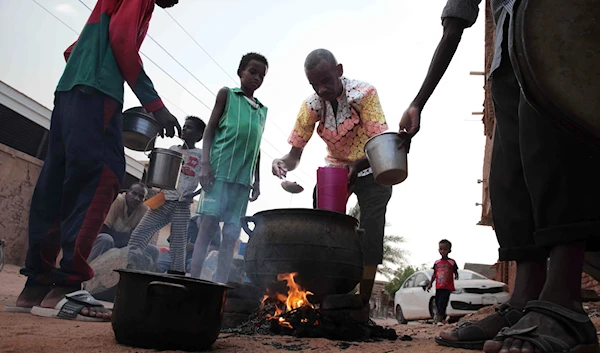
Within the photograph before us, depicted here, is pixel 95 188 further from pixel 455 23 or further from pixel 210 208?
pixel 455 23

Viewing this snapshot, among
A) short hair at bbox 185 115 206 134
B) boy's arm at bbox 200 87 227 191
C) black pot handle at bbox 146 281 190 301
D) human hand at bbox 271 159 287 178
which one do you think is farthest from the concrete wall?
black pot handle at bbox 146 281 190 301

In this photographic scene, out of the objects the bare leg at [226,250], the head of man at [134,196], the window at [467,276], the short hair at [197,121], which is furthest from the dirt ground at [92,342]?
the window at [467,276]

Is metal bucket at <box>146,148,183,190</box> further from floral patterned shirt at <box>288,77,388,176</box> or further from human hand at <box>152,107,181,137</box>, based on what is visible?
floral patterned shirt at <box>288,77,388,176</box>

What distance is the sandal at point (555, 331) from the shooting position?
1478mm

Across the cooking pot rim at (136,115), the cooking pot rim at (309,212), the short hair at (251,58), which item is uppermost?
the short hair at (251,58)

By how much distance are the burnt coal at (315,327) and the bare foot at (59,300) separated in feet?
2.83

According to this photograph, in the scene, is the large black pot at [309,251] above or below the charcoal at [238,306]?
above

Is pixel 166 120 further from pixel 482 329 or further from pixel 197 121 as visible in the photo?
pixel 197 121

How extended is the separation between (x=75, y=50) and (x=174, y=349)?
8.10 feet

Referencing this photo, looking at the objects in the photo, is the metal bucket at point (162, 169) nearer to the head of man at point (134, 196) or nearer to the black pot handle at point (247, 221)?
the black pot handle at point (247, 221)

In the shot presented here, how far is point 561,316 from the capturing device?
1545 millimetres

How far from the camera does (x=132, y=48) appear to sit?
3268mm

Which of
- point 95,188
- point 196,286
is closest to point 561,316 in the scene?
point 196,286

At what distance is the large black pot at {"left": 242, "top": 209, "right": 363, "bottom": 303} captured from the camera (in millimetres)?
2943
